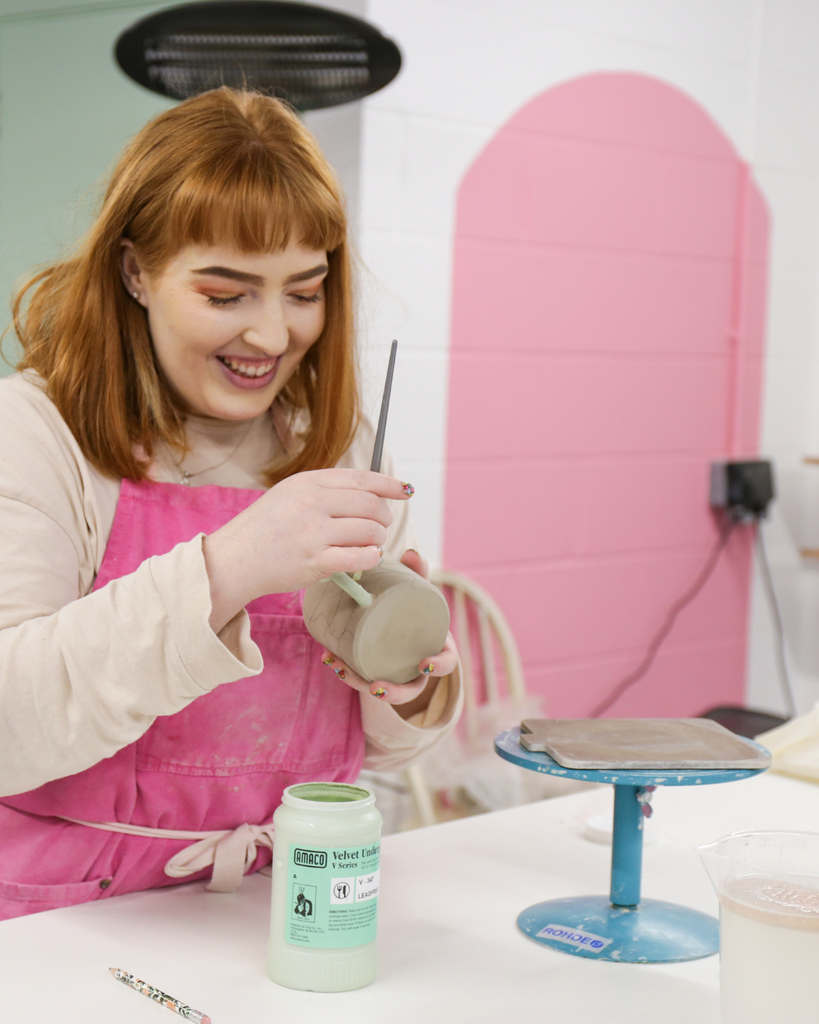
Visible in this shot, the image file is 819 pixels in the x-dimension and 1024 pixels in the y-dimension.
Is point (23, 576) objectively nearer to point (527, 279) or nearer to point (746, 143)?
point (527, 279)

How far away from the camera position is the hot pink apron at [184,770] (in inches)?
41.6

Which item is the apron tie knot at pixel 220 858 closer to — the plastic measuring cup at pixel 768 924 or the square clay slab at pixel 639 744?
the square clay slab at pixel 639 744

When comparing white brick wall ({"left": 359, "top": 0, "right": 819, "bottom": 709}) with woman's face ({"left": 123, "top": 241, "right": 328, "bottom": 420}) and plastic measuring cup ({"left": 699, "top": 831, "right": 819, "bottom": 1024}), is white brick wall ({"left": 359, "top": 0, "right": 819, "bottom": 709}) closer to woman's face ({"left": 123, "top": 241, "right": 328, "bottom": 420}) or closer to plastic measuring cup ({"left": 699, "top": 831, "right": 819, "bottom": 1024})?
woman's face ({"left": 123, "top": 241, "right": 328, "bottom": 420})

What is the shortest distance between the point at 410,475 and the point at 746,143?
1217 millimetres

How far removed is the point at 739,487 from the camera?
2.66m

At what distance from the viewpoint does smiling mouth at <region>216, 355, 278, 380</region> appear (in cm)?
114

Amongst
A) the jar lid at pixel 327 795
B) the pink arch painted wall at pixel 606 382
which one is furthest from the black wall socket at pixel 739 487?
the jar lid at pixel 327 795

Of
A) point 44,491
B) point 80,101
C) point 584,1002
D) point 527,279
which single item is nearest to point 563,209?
point 527,279

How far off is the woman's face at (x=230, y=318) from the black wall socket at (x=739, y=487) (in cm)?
169

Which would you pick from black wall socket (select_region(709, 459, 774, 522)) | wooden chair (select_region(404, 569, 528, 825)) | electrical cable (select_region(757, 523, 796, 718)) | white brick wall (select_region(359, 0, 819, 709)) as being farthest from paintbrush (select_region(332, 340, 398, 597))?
electrical cable (select_region(757, 523, 796, 718))

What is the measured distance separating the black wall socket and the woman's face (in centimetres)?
169

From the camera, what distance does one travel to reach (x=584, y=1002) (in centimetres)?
86

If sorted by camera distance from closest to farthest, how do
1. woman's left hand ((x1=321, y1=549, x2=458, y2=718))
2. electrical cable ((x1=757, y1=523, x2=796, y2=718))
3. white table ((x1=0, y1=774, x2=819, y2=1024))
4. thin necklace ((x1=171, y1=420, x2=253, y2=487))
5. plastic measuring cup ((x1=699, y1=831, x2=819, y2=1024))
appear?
plastic measuring cup ((x1=699, y1=831, x2=819, y2=1024))
white table ((x1=0, y1=774, x2=819, y2=1024))
woman's left hand ((x1=321, y1=549, x2=458, y2=718))
thin necklace ((x1=171, y1=420, x2=253, y2=487))
electrical cable ((x1=757, y1=523, x2=796, y2=718))

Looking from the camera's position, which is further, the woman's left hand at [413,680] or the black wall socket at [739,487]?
the black wall socket at [739,487]
